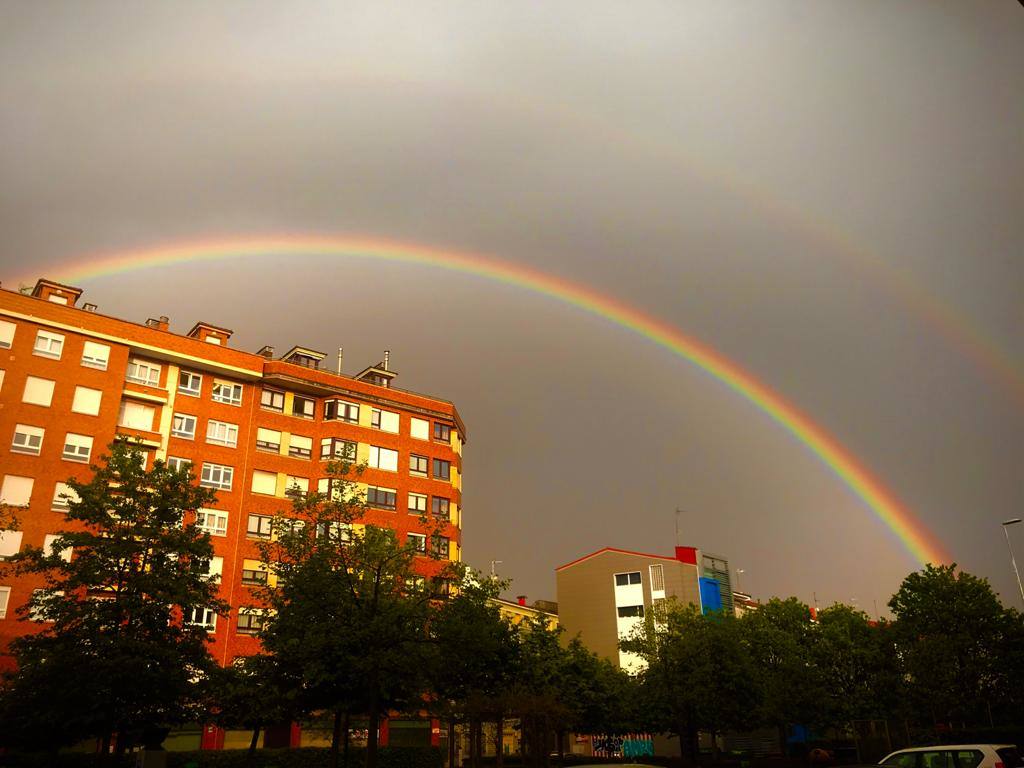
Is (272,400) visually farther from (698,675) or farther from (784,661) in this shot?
(784,661)

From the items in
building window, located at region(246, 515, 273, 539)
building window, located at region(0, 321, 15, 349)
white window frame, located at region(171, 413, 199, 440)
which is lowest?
building window, located at region(246, 515, 273, 539)

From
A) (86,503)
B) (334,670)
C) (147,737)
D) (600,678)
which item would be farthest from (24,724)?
(600,678)

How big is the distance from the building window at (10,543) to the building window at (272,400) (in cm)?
1622

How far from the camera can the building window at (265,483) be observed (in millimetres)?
51250

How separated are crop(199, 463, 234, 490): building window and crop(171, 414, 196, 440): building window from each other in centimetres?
214

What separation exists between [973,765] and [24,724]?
92.8 feet

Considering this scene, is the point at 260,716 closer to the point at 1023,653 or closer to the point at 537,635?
the point at 537,635

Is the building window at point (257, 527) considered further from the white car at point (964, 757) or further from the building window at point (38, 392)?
the white car at point (964, 757)

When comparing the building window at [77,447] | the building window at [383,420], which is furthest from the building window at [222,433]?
the building window at [383,420]

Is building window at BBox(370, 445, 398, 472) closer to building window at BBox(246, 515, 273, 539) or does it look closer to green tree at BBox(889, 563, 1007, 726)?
building window at BBox(246, 515, 273, 539)

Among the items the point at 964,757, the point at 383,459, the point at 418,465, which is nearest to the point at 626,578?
the point at 418,465

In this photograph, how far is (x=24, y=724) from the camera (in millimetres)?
27109

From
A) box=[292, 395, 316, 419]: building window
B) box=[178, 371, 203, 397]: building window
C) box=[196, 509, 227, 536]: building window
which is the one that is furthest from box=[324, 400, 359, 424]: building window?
box=[196, 509, 227, 536]: building window

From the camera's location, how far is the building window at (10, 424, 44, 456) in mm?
42781
